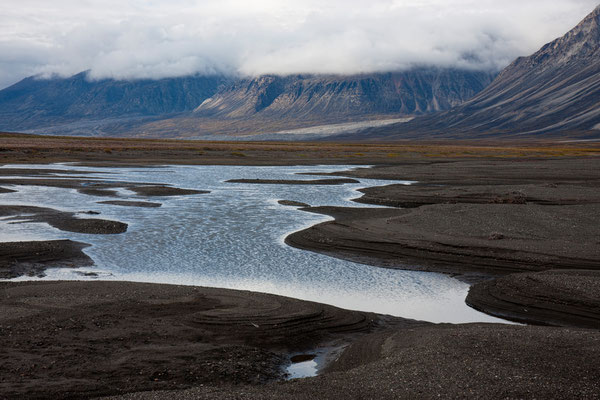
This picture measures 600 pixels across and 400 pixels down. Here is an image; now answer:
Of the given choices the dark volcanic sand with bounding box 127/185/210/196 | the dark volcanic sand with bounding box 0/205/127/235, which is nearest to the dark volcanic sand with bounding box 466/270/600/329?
the dark volcanic sand with bounding box 0/205/127/235

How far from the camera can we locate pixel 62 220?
33250mm

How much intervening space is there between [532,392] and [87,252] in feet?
66.5

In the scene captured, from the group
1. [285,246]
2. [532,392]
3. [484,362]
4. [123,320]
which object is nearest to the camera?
[532,392]

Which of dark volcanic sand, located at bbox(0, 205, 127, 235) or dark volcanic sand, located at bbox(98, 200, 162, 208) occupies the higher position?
dark volcanic sand, located at bbox(0, 205, 127, 235)

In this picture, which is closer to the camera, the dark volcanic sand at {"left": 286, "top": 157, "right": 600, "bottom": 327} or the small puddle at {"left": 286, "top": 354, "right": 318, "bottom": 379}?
the small puddle at {"left": 286, "top": 354, "right": 318, "bottom": 379}

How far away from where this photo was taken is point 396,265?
2425cm

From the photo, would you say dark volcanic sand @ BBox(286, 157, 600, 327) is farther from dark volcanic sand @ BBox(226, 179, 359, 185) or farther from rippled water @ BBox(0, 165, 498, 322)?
dark volcanic sand @ BBox(226, 179, 359, 185)

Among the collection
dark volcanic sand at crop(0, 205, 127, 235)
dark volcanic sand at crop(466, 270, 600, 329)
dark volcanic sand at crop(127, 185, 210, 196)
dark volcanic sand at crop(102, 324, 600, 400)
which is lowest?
dark volcanic sand at crop(466, 270, 600, 329)

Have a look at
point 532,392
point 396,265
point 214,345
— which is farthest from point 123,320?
point 396,265

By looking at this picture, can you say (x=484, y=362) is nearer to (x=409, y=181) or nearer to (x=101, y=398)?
(x=101, y=398)

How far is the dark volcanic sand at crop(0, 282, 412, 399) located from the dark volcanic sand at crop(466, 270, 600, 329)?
353 cm

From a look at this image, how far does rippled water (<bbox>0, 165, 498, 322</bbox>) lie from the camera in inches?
792

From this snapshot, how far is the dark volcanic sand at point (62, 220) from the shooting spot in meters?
30.9

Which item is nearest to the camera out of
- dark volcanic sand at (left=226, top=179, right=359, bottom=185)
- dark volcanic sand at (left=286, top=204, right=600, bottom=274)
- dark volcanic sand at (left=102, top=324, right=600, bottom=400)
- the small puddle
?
dark volcanic sand at (left=102, top=324, right=600, bottom=400)
